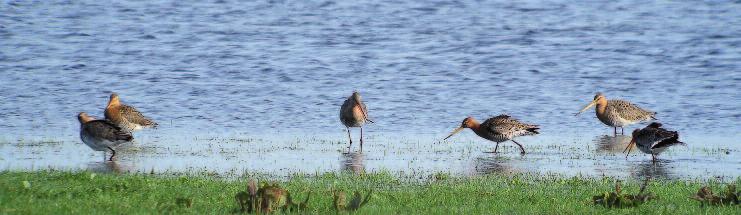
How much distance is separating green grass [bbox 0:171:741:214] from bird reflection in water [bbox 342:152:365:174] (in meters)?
1.19

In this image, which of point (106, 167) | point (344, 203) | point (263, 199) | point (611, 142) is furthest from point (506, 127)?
point (263, 199)

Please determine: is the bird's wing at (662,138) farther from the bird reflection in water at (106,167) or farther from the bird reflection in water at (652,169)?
the bird reflection in water at (106,167)

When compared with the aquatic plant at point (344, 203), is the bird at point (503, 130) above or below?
above

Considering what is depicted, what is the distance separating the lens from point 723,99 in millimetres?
23984

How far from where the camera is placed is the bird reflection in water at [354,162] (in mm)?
15027

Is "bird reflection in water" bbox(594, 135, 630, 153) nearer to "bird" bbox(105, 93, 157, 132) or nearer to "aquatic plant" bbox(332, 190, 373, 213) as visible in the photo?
"bird" bbox(105, 93, 157, 132)

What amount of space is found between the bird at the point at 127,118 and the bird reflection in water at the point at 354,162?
4197mm

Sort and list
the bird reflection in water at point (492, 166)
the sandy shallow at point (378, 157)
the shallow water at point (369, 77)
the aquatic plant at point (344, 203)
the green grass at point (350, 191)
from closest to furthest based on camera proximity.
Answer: the aquatic plant at point (344, 203) → the green grass at point (350, 191) → the sandy shallow at point (378, 157) → the bird reflection in water at point (492, 166) → the shallow water at point (369, 77)

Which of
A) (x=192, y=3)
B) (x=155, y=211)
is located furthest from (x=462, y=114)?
(x=192, y=3)

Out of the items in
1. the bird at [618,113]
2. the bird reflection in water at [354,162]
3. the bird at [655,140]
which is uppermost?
A: the bird at [618,113]

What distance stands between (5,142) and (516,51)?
16385 millimetres

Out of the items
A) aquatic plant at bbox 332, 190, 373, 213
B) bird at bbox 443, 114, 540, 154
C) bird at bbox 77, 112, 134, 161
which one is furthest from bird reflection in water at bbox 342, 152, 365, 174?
aquatic plant at bbox 332, 190, 373, 213

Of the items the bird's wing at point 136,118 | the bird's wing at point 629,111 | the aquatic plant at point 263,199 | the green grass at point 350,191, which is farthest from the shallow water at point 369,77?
the aquatic plant at point 263,199

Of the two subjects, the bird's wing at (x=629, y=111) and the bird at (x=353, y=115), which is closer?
the bird at (x=353, y=115)
